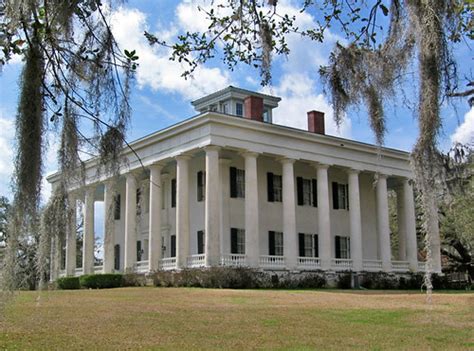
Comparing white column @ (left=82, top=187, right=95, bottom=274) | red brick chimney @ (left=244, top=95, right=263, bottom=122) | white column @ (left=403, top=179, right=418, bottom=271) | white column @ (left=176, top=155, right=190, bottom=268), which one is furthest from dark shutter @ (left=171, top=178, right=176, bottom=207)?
white column @ (left=403, top=179, right=418, bottom=271)

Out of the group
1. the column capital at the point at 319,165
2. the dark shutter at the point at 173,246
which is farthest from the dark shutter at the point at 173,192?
the column capital at the point at 319,165

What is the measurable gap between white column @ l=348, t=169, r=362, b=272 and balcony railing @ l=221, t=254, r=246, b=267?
25.0ft

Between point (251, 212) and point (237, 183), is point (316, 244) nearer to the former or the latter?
point (237, 183)

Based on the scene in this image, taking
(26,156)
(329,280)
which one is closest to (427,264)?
(26,156)

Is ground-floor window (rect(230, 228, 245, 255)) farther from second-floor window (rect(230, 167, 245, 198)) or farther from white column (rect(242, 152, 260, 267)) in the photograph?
white column (rect(242, 152, 260, 267))

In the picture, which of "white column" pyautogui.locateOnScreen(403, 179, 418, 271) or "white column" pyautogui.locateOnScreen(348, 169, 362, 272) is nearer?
"white column" pyautogui.locateOnScreen(348, 169, 362, 272)

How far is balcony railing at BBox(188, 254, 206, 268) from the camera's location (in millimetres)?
33875

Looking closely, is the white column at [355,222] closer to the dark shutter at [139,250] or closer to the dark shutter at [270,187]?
the dark shutter at [270,187]

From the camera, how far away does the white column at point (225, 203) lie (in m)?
37.0

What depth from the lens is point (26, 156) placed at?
6668 millimetres

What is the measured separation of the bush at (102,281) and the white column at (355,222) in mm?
13333

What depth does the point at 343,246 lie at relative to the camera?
4259 cm

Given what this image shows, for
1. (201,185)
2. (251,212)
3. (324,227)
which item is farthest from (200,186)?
(324,227)

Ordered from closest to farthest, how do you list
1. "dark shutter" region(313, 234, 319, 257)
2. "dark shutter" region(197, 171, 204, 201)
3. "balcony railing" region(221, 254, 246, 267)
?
"balcony railing" region(221, 254, 246, 267)
"dark shutter" region(197, 171, 204, 201)
"dark shutter" region(313, 234, 319, 257)
